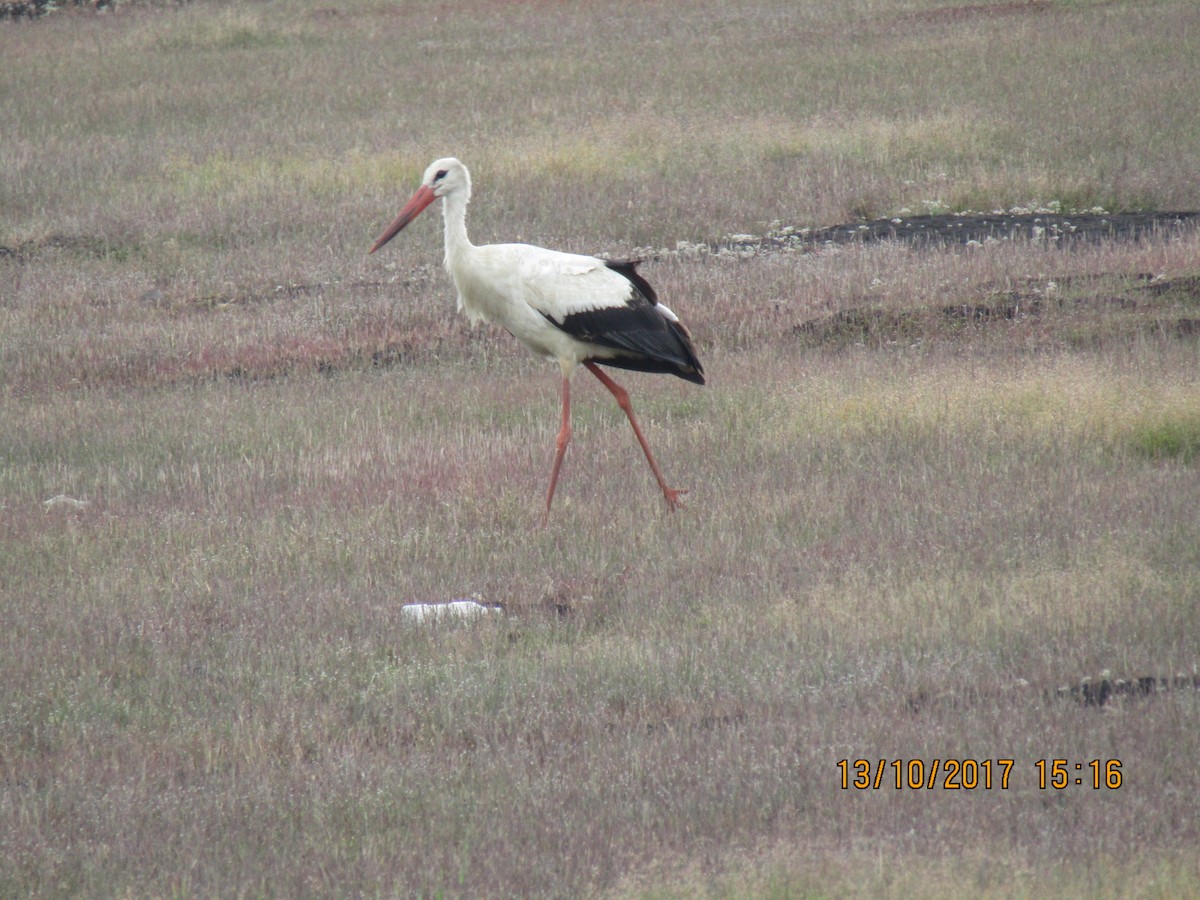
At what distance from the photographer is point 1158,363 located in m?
8.45

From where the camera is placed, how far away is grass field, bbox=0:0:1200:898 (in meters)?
3.73

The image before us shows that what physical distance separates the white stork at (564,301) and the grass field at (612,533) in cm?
61

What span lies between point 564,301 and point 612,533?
153 centimetres

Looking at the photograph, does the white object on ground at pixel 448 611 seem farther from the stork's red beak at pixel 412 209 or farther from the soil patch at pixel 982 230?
the soil patch at pixel 982 230

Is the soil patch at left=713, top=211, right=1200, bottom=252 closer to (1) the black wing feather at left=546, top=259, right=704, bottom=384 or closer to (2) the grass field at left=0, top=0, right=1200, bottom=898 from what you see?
(2) the grass field at left=0, top=0, right=1200, bottom=898

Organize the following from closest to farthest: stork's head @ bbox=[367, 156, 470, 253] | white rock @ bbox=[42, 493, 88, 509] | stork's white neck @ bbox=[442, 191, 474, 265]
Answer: white rock @ bbox=[42, 493, 88, 509]
stork's white neck @ bbox=[442, 191, 474, 265]
stork's head @ bbox=[367, 156, 470, 253]

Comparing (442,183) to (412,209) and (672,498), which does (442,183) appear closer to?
(412,209)

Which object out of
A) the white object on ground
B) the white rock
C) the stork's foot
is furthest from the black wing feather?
the white rock

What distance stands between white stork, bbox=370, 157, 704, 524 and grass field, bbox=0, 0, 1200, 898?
61 cm

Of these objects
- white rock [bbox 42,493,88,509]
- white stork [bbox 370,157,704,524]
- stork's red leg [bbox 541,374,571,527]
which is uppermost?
white stork [bbox 370,157,704,524]

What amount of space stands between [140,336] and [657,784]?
8.30 meters

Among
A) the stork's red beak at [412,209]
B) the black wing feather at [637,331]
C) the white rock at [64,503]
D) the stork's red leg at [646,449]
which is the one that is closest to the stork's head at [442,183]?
the stork's red beak at [412,209]

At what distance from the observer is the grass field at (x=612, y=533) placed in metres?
3.73

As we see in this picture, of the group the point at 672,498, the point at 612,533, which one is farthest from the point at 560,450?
the point at 612,533
